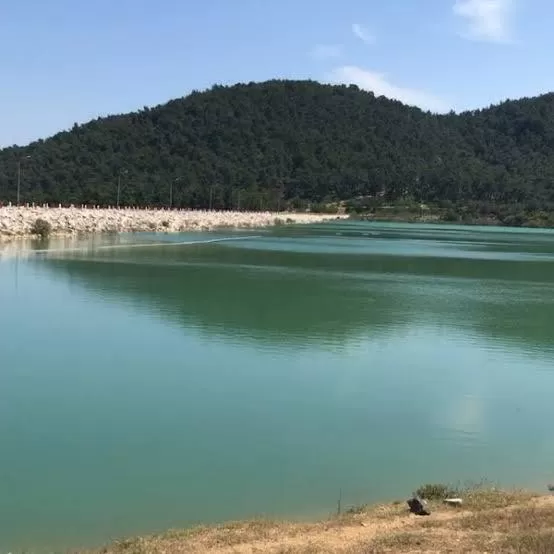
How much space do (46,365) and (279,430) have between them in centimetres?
421

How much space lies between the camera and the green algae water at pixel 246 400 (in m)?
→ 6.06

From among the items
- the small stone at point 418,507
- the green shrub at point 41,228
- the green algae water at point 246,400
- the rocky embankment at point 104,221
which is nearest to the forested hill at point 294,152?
the rocky embankment at point 104,221

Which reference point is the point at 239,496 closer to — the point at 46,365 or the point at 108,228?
A: the point at 46,365

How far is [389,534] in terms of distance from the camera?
4777 mm

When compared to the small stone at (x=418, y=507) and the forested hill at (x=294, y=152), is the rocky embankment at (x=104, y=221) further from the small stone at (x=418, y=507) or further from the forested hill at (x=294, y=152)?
the small stone at (x=418, y=507)

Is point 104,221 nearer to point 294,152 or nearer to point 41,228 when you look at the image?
point 41,228

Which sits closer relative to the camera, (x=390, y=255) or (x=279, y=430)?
(x=279, y=430)

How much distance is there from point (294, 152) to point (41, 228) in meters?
94.2

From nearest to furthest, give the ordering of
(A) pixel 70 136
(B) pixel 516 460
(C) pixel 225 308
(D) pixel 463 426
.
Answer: (B) pixel 516 460 → (D) pixel 463 426 → (C) pixel 225 308 → (A) pixel 70 136

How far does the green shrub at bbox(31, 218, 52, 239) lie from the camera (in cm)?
3657

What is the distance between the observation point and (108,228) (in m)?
45.8

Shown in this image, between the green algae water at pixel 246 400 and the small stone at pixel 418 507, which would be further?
the green algae water at pixel 246 400

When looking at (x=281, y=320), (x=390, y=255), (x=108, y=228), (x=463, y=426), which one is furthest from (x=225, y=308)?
(x=108, y=228)

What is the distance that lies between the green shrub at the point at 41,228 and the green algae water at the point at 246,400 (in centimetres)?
1748
